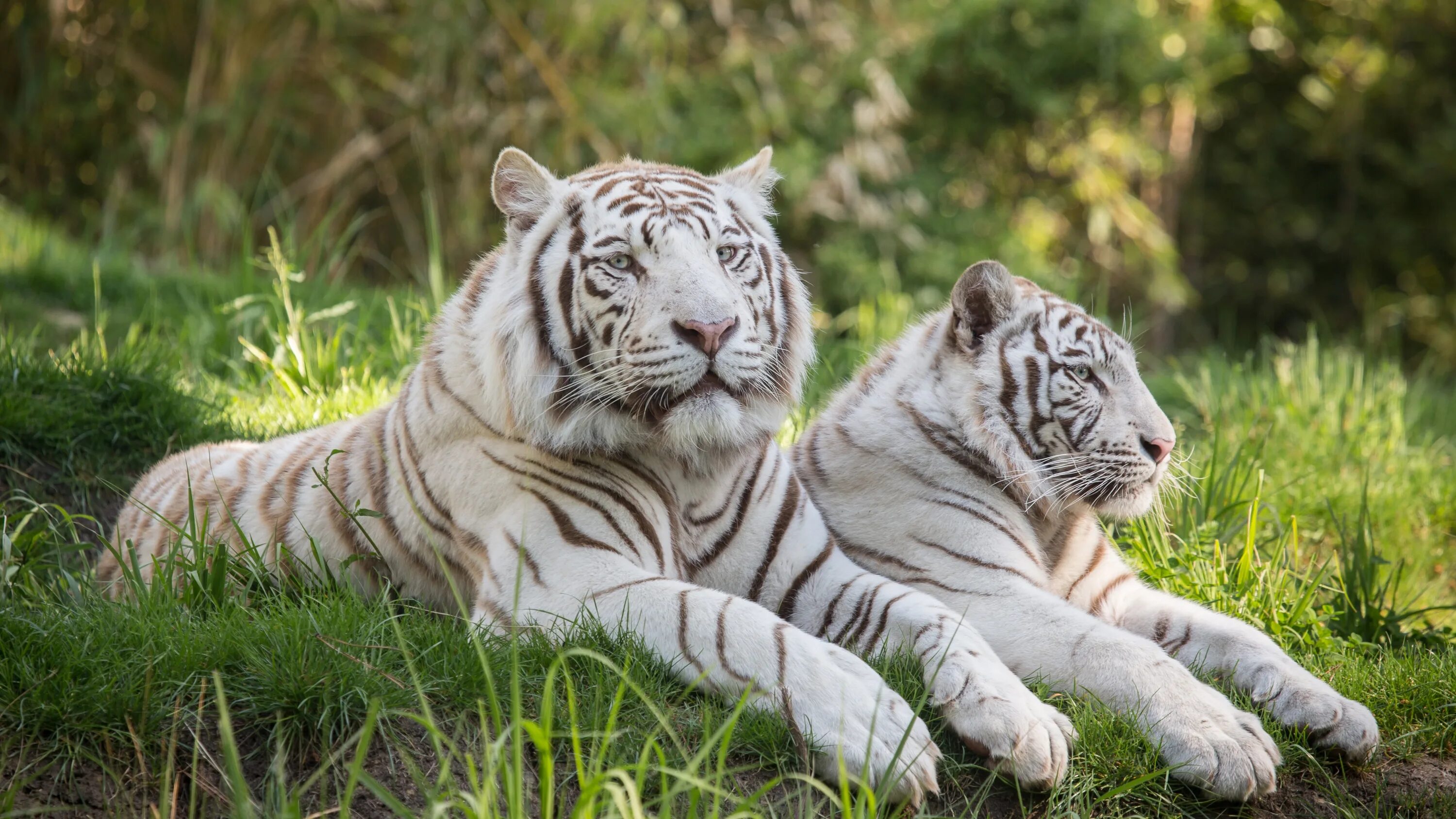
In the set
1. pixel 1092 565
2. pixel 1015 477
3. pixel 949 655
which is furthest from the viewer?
pixel 1092 565

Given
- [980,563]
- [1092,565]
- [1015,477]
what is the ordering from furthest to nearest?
[1092,565], [1015,477], [980,563]

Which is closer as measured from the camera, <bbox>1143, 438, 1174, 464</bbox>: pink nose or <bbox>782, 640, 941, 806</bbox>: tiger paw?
<bbox>782, 640, 941, 806</bbox>: tiger paw

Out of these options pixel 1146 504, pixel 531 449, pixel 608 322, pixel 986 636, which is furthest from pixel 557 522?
pixel 1146 504

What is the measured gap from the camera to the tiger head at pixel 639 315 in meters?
2.62

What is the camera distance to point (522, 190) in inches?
114

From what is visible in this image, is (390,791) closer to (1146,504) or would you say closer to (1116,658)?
(1116,658)

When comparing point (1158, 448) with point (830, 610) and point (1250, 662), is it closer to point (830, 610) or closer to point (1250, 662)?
point (1250, 662)

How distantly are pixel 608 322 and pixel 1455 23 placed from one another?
10.2m

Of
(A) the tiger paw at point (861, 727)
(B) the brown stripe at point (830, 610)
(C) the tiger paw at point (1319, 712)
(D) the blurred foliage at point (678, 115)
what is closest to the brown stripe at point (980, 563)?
(B) the brown stripe at point (830, 610)

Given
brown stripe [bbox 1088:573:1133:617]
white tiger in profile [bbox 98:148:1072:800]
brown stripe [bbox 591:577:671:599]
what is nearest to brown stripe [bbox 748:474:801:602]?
white tiger in profile [bbox 98:148:1072:800]

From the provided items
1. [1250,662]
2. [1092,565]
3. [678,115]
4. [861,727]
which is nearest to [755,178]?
[1092,565]

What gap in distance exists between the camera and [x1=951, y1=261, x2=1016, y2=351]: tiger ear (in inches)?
126

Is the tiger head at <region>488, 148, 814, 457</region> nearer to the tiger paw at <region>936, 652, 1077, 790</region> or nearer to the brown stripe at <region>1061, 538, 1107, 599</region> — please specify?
the tiger paw at <region>936, 652, 1077, 790</region>

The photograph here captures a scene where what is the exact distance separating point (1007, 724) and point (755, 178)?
5.02 feet
